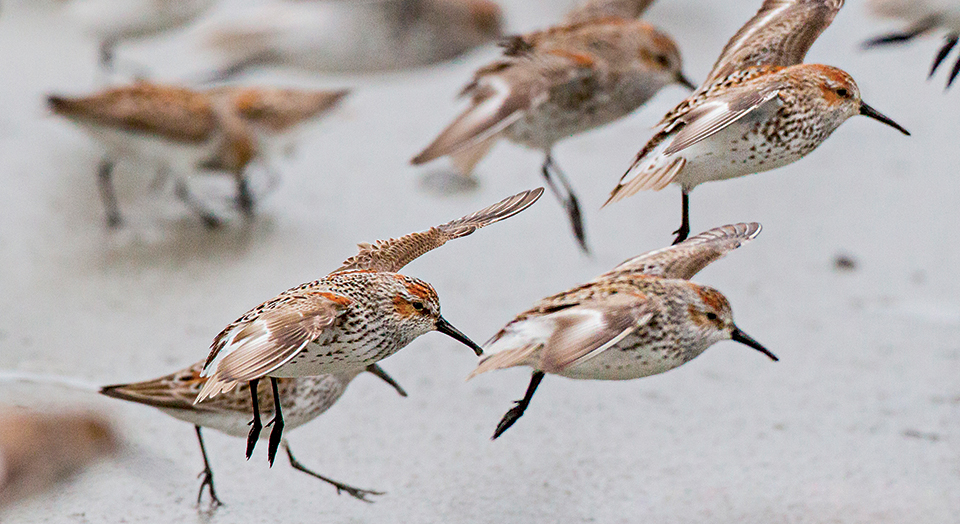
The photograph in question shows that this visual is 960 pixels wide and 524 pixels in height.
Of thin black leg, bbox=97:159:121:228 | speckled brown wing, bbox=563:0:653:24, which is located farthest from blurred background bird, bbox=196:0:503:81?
speckled brown wing, bbox=563:0:653:24

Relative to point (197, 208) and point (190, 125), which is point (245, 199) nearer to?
point (197, 208)

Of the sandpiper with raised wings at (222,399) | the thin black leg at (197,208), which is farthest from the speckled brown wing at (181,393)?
the thin black leg at (197,208)

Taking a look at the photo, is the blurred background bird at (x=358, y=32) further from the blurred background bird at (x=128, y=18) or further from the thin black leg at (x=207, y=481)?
the thin black leg at (x=207, y=481)

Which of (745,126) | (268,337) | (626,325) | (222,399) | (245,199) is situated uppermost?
(745,126)

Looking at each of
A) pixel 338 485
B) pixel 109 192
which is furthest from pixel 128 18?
pixel 338 485

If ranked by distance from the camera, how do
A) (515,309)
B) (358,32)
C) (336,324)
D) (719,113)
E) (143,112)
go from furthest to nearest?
(358,32) < (143,112) < (515,309) < (719,113) < (336,324)

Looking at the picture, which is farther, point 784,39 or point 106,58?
point 106,58

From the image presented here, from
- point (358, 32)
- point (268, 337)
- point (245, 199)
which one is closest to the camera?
point (268, 337)

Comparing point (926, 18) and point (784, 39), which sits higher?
point (784, 39)
